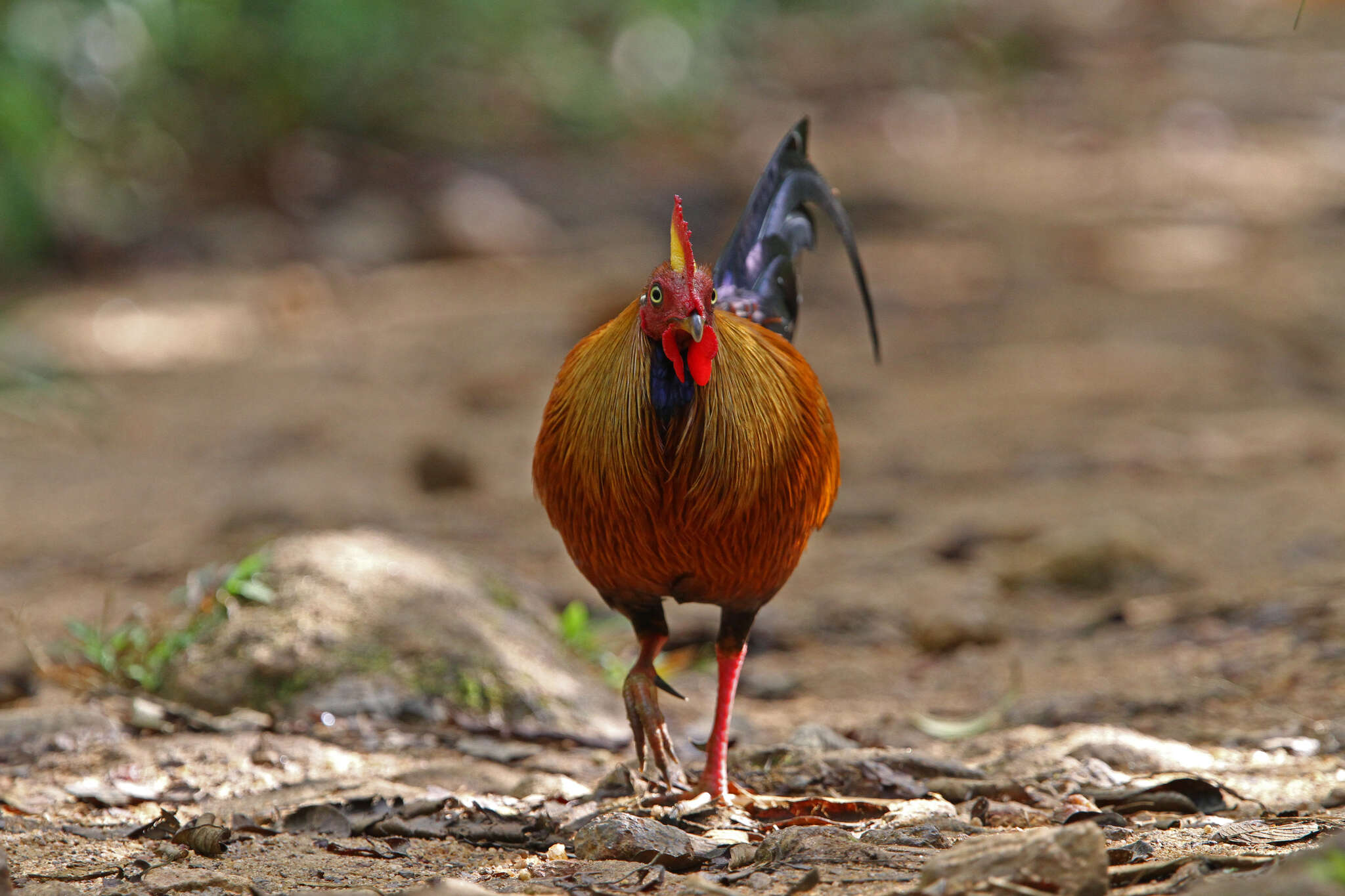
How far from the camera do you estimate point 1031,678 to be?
442cm

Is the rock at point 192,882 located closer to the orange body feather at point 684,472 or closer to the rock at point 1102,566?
the orange body feather at point 684,472

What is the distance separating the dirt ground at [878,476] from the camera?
3545 mm

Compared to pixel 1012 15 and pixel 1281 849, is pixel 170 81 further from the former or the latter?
pixel 1012 15

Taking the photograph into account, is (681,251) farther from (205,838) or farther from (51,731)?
(51,731)

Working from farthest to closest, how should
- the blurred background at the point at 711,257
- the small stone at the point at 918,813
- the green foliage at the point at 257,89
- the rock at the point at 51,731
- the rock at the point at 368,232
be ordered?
the rock at the point at 368,232, the green foliage at the point at 257,89, the blurred background at the point at 711,257, the rock at the point at 51,731, the small stone at the point at 918,813

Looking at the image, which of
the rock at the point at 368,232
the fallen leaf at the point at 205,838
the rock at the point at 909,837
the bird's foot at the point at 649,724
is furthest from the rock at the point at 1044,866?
the rock at the point at 368,232

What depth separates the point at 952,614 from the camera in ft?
15.6

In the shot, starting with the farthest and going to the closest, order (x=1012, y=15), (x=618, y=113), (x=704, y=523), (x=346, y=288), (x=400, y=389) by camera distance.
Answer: (x=1012, y=15), (x=618, y=113), (x=346, y=288), (x=400, y=389), (x=704, y=523)

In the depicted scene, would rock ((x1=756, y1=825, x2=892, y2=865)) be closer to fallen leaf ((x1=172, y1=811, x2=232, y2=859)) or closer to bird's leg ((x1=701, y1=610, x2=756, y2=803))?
bird's leg ((x1=701, y1=610, x2=756, y2=803))

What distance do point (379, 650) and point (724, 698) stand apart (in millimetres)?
1051

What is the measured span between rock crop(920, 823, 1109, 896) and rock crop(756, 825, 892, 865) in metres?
0.37

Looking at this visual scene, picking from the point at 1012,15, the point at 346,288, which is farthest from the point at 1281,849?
the point at 1012,15

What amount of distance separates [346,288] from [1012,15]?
1157cm

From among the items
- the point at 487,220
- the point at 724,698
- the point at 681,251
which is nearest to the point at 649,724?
the point at 724,698
